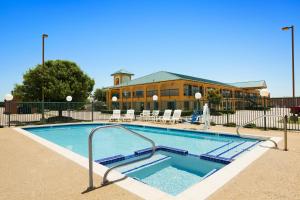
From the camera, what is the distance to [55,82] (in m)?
17.9

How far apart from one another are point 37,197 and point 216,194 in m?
3.06

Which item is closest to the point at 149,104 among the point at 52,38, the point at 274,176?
the point at 52,38

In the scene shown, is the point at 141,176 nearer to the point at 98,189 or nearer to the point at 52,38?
the point at 98,189

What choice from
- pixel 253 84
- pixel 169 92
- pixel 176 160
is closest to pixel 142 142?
pixel 176 160

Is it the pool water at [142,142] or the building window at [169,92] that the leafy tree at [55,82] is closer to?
the pool water at [142,142]

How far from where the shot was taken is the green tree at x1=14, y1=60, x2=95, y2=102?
17938 millimetres

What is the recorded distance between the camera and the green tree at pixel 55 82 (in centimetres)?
1794

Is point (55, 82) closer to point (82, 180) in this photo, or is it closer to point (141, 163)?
point (141, 163)

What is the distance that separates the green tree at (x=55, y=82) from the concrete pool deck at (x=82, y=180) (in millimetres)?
13405

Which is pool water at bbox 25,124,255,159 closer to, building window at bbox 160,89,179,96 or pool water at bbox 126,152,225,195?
pool water at bbox 126,152,225,195

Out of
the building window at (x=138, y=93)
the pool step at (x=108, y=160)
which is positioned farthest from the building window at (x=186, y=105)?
the pool step at (x=108, y=160)

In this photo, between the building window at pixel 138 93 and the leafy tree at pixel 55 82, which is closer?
the leafy tree at pixel 55 82

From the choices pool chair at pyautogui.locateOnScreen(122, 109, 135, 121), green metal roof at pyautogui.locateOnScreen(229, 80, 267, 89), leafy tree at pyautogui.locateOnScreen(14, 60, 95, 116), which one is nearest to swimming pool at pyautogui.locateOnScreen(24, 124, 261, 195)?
pool chair at pyautogui.locateOnScreen(122, 109, 135, 121)

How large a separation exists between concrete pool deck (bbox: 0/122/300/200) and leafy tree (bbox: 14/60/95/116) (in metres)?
13.4
